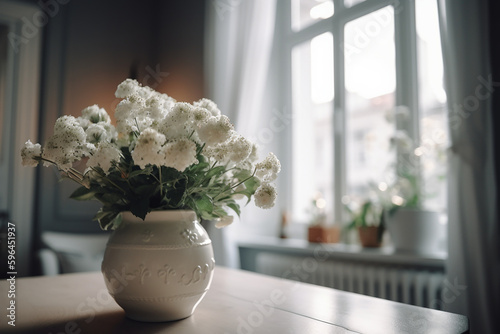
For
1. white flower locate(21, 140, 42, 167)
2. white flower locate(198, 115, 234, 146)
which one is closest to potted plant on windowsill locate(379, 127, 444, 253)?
white flower locate(198, 115, 234, 146)

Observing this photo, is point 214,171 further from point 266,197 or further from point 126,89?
point 126,89

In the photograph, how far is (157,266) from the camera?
88 centimetres

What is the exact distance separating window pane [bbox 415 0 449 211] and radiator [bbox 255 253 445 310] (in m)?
0.39

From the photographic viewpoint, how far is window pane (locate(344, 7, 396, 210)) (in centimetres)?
228

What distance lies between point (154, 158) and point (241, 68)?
2.03m

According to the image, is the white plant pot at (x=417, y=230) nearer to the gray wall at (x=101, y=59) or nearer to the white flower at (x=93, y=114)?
the white flower at (x=93, y=114)

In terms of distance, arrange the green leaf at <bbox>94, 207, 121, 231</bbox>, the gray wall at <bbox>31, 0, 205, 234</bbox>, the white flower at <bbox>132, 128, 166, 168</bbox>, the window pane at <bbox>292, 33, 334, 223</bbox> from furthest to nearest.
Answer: the gray wall at <bbox>31, 0, 205, 234</bbox>, the window pane at <bbox>292, 33, 334, 223</bbox>, the green leaf at <bbox>94, 207, 121, 231</bbox>, the white flower at <bbox>132, 128, 166, 168</bbox>

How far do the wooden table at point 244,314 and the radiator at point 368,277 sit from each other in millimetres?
737

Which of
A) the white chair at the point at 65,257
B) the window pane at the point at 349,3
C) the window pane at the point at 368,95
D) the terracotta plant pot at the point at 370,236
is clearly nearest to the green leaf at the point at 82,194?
the white chair at the point at 65,257

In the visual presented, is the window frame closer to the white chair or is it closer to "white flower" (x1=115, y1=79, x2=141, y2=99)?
the white chair

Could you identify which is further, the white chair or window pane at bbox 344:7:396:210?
window pane at bbox 344:7:396:210

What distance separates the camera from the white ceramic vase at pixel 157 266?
0.88 metres

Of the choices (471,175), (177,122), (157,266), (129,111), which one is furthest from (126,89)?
(471,175)

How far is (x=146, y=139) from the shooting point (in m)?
0.76
